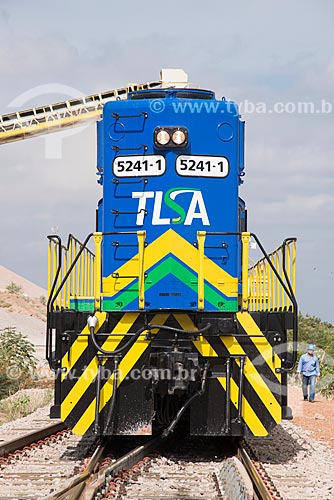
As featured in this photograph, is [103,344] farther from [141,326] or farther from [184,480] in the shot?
[184,480]

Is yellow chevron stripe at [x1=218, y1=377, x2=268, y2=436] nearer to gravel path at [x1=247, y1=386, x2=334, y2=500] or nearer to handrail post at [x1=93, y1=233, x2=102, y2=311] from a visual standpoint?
gravel path at [x1=247, y1=386, x2=334, y2=500]

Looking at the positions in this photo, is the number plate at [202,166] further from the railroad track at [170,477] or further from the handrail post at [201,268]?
the railroad track at [170,477]

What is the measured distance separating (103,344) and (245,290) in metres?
1.63

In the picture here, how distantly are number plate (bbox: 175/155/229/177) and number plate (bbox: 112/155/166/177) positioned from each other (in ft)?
0.68

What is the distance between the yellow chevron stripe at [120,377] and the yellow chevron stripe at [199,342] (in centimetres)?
18

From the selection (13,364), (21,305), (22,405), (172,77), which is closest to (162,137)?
(172,77)

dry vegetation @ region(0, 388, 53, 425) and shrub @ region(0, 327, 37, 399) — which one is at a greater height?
shrub @ region(0, 327, 37, 399)

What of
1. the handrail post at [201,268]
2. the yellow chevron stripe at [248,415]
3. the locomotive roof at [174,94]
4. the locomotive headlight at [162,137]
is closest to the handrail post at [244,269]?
the handrail post at [201,268]

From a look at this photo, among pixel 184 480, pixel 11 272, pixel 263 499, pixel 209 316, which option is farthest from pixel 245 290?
pixel 11 272

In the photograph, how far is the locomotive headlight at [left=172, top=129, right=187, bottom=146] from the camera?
29.0ft

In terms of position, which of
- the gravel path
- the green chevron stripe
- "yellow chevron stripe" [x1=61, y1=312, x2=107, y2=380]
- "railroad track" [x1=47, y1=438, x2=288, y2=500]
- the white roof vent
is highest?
the white roof vent

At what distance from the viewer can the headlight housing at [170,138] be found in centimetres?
884

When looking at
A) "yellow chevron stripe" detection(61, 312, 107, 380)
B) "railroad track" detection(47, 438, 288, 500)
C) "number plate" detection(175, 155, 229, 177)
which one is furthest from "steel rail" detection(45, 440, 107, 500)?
"number plate" detection(175, 155, 229, 177)

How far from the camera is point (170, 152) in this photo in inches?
351
